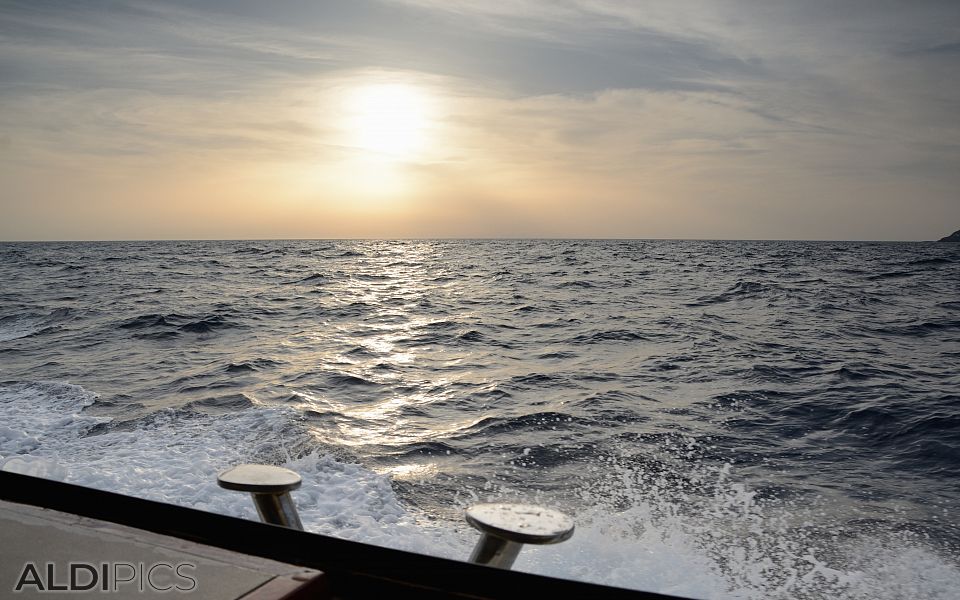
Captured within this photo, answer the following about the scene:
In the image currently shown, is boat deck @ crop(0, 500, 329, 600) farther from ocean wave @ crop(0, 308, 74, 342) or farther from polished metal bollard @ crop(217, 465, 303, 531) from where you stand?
ocean wave @ crop(0, 308, 74, 342)

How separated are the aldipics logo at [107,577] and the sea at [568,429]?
317cm

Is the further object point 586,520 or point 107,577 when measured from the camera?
point 586,520

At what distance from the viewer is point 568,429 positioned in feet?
24.4

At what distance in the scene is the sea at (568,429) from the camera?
4.71 m

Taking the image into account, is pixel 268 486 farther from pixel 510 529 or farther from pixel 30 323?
pixel 30 323

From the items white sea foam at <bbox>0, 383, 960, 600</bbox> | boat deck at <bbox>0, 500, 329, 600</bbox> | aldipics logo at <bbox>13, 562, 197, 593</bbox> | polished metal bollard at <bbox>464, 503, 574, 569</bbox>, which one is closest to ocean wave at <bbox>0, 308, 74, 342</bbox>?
white sea foam at <bbox>0, 383, 960, 600</bbox>

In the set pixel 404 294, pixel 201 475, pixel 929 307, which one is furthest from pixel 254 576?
pixel 404 294

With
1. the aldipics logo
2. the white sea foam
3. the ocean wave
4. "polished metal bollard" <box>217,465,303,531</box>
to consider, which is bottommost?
the white sea foam

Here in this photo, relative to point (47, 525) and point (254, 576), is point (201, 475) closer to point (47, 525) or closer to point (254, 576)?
point (47, 525)

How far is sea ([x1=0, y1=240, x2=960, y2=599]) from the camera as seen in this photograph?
185 inches

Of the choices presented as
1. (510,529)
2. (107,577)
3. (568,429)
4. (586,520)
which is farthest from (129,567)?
(568,429)

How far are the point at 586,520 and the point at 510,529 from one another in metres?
3.88

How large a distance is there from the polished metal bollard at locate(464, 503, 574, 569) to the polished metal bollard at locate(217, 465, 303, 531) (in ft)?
1.77

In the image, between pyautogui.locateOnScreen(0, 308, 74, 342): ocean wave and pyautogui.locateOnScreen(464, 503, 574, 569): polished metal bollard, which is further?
pyautogui.locateOnScreen(0, 308, 74, 342): ocean wave
